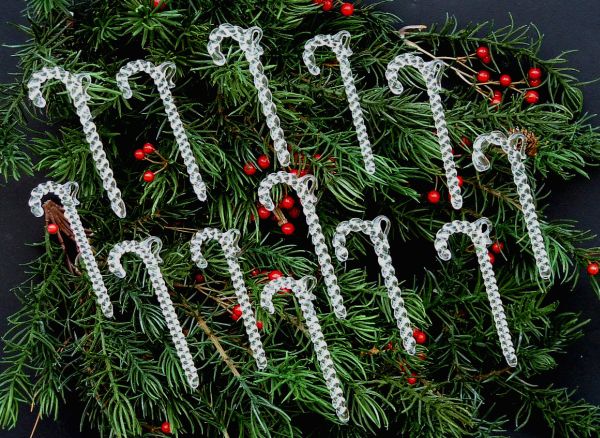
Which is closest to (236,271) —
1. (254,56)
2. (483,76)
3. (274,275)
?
(274,275)

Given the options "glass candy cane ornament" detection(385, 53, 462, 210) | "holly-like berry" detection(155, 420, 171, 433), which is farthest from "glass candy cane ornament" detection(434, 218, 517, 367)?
"holly-like berry" detection(155, 420, 171, 433)

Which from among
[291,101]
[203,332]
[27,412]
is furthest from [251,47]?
[27,412]

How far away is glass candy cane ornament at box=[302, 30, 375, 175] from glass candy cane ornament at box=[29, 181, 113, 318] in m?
0.19

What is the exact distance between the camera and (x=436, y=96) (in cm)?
80

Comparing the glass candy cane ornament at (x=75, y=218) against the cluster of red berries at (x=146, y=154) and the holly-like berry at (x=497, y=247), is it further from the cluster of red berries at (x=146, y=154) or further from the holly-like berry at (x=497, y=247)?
the holly-like berry at (x=497, y=247)

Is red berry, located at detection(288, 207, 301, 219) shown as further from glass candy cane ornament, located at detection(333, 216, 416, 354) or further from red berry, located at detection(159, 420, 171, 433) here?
red berry, located at detection(159, 420, 171, 433)

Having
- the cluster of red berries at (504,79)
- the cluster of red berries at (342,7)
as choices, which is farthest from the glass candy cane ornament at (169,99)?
the cluster of red berries at (504,79)

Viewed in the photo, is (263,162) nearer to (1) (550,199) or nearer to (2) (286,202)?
(2) (286,202)

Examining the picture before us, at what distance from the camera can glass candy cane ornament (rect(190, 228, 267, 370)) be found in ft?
2.56

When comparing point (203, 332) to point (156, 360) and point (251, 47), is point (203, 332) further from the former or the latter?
point (251, 47)

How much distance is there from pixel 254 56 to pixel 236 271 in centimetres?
15

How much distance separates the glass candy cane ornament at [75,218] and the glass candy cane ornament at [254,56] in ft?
0.44

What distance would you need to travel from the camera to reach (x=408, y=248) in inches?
36.2

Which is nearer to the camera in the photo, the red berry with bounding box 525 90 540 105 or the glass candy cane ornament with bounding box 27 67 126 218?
the glass candy cane ornament with bounding box 27 67 126 218
